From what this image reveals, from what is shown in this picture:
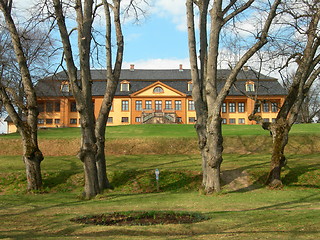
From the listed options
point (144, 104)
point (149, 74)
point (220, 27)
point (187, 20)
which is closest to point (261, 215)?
point (220, 27)

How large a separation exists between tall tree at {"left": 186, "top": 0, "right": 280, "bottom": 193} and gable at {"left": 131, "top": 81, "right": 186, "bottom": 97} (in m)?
44.2

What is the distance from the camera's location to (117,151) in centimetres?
2541

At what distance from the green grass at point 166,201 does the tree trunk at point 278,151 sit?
→ 579mm

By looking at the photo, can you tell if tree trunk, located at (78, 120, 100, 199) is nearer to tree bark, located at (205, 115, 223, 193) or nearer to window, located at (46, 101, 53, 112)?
tree bark, located at (205, 115, 223, 193)

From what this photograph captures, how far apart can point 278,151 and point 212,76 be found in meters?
4.38

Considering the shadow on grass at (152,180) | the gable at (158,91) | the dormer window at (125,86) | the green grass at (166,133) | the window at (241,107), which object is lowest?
the shadow on grass at (152,180)

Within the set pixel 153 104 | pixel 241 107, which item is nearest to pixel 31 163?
pixel 153 104

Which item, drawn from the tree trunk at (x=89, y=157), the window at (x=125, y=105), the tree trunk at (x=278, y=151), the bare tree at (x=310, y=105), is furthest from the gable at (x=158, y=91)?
the tree trunk at (x=89, y=157)

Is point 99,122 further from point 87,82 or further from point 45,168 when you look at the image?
point 45,168

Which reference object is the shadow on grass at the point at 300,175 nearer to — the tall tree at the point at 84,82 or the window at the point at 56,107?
the tall tree at the point at 84,82

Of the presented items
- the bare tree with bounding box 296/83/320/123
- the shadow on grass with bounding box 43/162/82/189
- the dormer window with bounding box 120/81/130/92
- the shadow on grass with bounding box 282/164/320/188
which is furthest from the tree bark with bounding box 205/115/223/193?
the dormer window with bounding box 120/81/130/92

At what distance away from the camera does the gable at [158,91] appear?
197 ft

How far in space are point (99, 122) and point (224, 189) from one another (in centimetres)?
579

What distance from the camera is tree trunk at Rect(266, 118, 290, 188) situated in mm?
15812
